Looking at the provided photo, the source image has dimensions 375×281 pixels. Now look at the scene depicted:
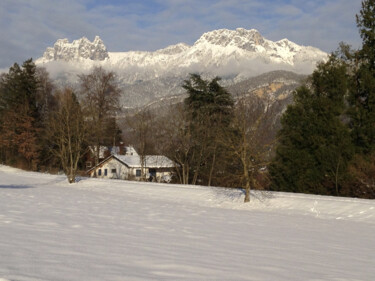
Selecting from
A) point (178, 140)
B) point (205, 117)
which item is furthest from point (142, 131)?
point (205, 117)

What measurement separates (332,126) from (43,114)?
5032cm

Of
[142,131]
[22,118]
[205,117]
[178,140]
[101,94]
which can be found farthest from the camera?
[22,118]

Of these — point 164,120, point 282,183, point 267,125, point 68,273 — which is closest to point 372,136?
point 282,183

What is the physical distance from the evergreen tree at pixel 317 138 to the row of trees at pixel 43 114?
2091 cm

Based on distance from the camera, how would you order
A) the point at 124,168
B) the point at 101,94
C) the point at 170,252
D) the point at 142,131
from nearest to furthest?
the point at 170,252, the point at 142,131, the point at 101,94, the point at 124,168

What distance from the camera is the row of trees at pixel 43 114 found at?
4519 cm

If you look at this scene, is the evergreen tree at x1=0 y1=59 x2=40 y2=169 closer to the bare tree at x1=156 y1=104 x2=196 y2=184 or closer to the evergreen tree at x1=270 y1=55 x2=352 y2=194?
the bare tree at x1=156 y1=104 x2=196 y2=184

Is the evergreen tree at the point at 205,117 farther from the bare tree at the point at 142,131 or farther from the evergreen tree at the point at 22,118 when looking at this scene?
the evergreen tree at the point at 22,118

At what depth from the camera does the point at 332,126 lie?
2623 centimetres

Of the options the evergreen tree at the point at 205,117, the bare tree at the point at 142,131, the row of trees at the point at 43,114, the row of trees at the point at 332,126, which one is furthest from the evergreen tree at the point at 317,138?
Result: the row of trees at the point at 43,114

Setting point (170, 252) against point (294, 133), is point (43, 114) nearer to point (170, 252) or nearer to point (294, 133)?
point (294, 133)

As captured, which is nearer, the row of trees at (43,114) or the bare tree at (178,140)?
the bare tree at (178,140)

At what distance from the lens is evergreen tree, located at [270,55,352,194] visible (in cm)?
2548

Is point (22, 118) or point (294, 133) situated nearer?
point (294, 133)
